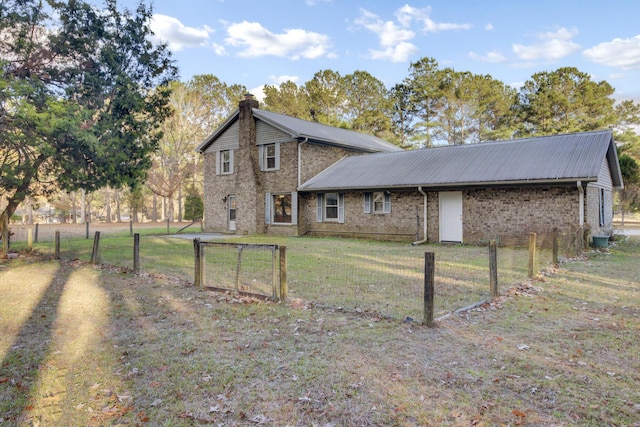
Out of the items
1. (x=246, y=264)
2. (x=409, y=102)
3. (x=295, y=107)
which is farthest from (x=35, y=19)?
(x=409, y=102)

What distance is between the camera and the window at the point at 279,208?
845 inches

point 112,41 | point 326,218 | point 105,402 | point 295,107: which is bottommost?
point 105,402

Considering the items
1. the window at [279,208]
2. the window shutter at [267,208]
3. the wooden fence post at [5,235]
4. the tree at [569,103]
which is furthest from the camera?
the tree at [569,103]

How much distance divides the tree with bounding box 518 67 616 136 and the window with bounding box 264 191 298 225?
23.6 meters

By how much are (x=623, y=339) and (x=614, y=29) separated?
57.8 feet

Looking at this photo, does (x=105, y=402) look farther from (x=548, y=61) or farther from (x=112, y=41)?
(x=548, y=61)

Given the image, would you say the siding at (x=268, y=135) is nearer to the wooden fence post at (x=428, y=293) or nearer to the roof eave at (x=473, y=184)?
the roof eave at (x=473, y=184)

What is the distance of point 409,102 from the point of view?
1630 inches

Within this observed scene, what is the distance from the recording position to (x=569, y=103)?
32.6 meters

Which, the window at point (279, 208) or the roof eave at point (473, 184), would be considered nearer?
the roof eave at point (473, 184)

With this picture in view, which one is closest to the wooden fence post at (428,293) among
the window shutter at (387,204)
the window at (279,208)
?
the window shutter at (387,204)

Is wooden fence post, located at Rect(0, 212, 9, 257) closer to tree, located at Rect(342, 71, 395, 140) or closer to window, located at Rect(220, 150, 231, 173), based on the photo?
window, located at Rect(220, 150, 231, 173)

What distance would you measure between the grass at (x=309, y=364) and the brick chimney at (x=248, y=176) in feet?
48.5

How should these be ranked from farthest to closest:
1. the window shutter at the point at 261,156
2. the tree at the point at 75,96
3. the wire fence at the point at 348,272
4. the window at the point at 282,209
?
the window shutter at the point at 261,156 → the window at the point at 282,209 → the tree at the point at 75,96 → the wire fence at the point at 348,272
